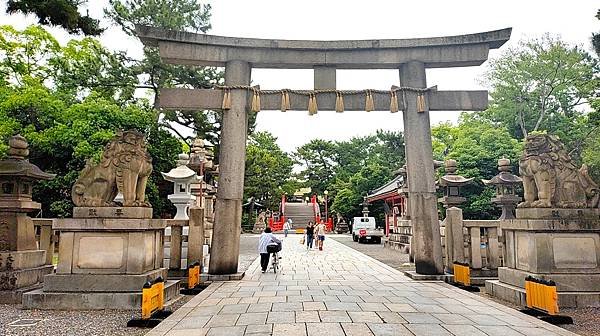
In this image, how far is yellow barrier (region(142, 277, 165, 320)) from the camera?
20.3ft

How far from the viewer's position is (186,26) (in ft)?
87.8

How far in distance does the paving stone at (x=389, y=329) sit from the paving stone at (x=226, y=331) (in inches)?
70.2

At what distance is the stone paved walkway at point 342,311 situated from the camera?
5680mm

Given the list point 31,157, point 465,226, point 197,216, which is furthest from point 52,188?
point 465,226

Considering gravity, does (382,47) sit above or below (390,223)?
above

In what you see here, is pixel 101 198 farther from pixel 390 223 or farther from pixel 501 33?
pixel 390 223

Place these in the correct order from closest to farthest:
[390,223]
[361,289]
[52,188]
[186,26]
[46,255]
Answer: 1. [361,289]
2. [46,255]
3. [52,188]
4. [186,26]
5. [390,223]

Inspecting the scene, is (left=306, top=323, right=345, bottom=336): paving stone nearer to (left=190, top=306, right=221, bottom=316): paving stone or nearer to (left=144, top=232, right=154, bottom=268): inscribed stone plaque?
(left=190, top=306, right=221, bottom=316): paving stone

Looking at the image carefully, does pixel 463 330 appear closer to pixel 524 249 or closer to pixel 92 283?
pixel 524 249

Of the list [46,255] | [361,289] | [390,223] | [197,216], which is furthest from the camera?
[390,223]

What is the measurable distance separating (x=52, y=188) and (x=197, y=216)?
555 inches

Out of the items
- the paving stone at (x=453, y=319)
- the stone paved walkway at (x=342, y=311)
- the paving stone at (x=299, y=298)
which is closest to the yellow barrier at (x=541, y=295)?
the stone paved walkway at (x=342, y=311)

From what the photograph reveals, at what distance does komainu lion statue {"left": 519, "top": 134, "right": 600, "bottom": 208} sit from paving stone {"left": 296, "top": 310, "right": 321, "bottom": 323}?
4664 millimetres

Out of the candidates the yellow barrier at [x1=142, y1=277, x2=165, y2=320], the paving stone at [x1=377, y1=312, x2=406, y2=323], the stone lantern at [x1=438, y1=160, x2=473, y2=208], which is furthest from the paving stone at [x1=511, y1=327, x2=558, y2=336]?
the stone lantern at [x1=438, y1=160, x2=473, y2=208]
